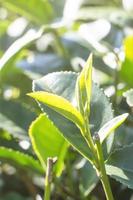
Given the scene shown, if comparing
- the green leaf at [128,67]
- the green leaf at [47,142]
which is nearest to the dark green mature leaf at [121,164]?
the green leaf at [47,142]

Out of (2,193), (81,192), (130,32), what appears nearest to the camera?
(81,192)

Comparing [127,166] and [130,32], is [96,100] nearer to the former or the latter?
[127,166]

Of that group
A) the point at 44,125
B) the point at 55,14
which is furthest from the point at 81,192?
the point at 55,14

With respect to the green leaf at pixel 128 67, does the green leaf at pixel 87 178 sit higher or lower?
lower

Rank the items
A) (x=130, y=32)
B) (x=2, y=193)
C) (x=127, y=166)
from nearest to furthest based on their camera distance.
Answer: (x=127, y=166) → (x=130, y=32) → (x=2, y=193)

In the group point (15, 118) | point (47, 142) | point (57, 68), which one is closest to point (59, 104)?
point (47, 142)

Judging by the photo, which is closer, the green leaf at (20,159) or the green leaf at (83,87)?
the green leaf at (83,87)

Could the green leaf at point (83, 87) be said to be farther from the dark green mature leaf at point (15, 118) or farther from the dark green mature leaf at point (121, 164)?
the dark green mature leaf at point (15, 118)
